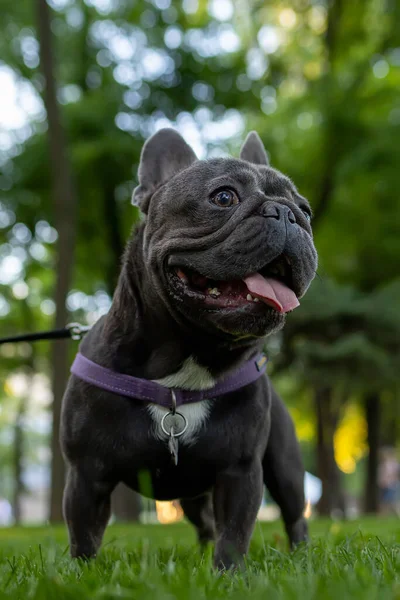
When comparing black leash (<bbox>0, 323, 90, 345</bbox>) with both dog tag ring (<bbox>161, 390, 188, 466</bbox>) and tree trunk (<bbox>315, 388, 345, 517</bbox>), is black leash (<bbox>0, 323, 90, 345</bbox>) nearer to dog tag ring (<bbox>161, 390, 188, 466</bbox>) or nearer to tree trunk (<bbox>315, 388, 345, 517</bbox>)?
dog tag ring (<bbox>161, 390, 188, 466</bbox>)

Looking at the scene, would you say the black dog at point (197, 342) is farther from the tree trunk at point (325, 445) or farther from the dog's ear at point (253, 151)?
the tree trunk at point (325, 445)

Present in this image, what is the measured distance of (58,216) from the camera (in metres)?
12.3

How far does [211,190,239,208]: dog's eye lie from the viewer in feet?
10.8

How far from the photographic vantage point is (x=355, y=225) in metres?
16.2

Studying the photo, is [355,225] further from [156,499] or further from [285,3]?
[156,499]

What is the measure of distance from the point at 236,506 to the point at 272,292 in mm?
990

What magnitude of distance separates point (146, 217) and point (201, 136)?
1152 centimetres

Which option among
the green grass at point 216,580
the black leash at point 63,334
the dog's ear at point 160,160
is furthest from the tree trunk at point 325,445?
the green grass at point 216,580

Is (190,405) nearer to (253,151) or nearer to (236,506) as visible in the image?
(236,506)

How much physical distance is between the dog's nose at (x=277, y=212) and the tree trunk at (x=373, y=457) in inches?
663

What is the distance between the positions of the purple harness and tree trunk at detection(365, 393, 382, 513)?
54.2 ft

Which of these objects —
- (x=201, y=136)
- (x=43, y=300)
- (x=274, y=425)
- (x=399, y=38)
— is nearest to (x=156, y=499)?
(x=274, y=425)

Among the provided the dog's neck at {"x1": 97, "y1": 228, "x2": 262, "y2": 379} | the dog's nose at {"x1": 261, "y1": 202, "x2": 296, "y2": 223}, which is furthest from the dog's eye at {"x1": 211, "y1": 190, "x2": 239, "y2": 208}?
the dog's neck at {"x1": 97, "y1": 228, "x2": 262, "y2": 379}

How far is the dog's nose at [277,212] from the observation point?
3119mm
